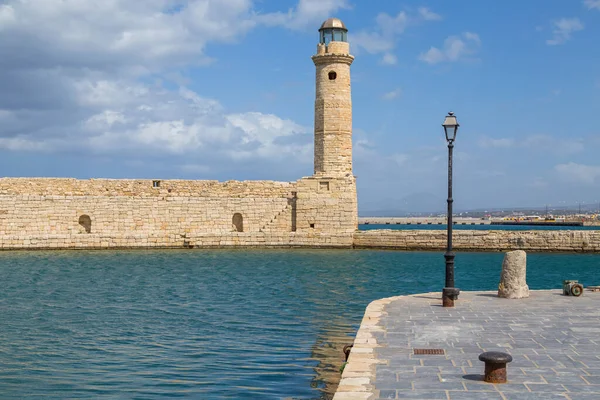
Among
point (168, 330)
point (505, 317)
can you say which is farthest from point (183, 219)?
point (505, 317)

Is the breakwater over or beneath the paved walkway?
over

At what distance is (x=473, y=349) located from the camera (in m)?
6.77

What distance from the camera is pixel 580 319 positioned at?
8.51 meters

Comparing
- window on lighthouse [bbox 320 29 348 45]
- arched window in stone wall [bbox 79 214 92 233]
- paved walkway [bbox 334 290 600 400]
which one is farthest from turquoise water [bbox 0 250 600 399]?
window on lighthouse [bbox 320 29 348 45]

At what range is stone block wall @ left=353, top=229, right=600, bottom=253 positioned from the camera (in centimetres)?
2878

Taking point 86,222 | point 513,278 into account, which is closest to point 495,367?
point 513,278

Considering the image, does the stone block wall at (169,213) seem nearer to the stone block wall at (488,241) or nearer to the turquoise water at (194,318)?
the stone block wall at (488,241)

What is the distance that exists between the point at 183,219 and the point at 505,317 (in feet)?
72.5

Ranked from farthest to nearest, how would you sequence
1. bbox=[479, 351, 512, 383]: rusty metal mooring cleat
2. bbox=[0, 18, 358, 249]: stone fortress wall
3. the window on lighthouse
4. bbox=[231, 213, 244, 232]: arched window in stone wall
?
1. bbox=[231, 213, 244, 232]: arched window in stone wall
2. the window on lighthouse
3. bbox=[0, 18, 358, 249]: stone fortress wall
4. bbox=[479, 351, 512, 383]: rusty metal mooring cleat

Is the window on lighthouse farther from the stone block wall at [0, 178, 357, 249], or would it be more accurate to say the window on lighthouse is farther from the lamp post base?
the lamp post base

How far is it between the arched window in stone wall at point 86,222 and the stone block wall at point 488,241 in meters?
11.1

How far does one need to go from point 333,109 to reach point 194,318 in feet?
60.1

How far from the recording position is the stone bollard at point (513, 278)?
10391 millimetres

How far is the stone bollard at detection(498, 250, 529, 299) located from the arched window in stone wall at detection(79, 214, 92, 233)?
71.5ft
